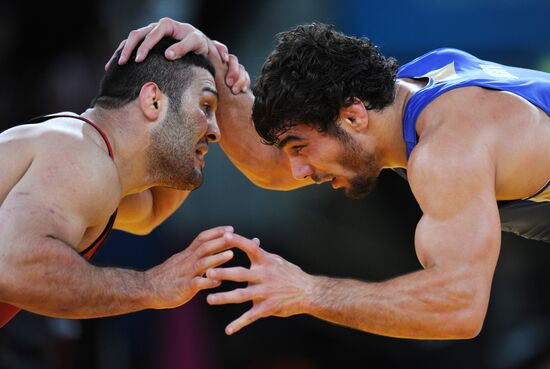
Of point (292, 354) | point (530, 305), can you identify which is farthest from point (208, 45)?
point (530, 305)

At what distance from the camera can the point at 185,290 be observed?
307cm

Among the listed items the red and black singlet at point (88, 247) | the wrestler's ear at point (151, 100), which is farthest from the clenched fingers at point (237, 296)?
the wrestler's ear at point (151, 100)

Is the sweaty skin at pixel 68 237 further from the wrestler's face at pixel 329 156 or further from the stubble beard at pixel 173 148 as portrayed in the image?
the wrestler's face at pixel 329 156

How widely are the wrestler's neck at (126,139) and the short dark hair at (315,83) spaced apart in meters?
0.52

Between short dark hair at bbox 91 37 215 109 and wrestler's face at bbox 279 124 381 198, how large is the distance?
1.84 ft

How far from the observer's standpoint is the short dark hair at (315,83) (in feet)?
11.1

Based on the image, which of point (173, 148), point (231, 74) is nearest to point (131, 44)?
point (173, 148)

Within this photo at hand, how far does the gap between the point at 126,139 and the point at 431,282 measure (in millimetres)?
1475

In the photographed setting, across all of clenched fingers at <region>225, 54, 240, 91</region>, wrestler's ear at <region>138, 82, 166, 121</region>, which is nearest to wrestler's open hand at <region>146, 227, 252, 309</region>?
wrestler's ear at <region>138, 82, 166, 121</region>

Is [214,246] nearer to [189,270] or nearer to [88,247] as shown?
[189,270]

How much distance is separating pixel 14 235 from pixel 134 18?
3.24 metres

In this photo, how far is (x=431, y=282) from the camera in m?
2.78

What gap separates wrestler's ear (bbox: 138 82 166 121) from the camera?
12.0 feet

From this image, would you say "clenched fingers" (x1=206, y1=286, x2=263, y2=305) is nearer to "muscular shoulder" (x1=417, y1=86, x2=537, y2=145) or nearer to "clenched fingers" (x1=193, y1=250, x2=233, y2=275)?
"clenched fingers" (x1=193, y1=250, x2=233, y2=275)
